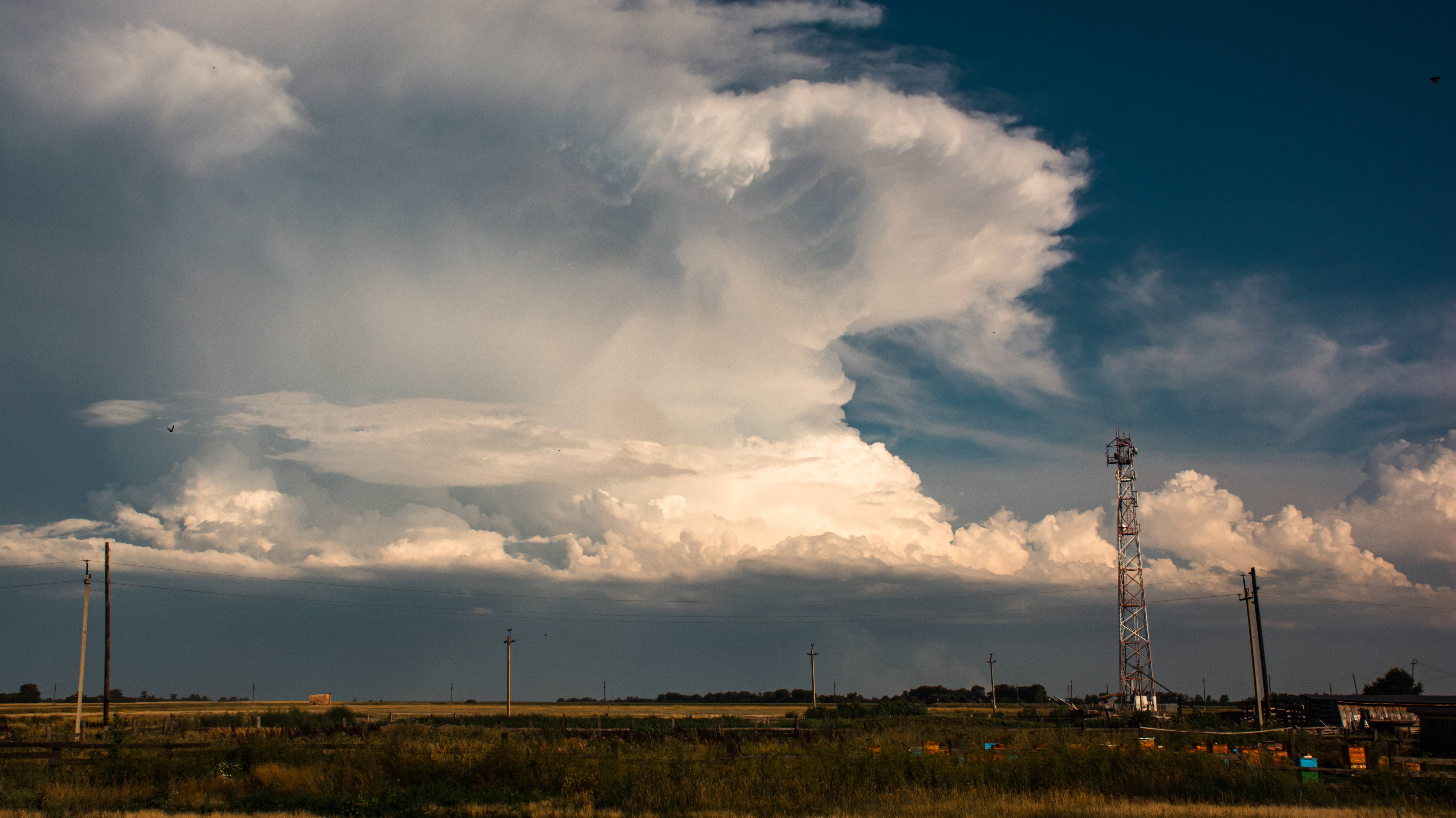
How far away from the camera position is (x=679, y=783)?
23266 mm

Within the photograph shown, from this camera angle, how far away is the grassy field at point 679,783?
21406mm

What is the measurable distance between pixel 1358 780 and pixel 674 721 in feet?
197

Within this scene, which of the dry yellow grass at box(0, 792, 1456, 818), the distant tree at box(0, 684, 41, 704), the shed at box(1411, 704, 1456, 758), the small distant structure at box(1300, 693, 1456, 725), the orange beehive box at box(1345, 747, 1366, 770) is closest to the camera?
the dry yellow grass at box(0, 792, 1456, 818)

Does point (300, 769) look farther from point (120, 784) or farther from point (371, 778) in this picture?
point (120, 784)

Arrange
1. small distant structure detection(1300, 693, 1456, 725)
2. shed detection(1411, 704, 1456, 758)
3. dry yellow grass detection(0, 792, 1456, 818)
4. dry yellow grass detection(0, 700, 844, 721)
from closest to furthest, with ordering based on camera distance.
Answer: dry yellow grass detection(0, 792, 1456, 818)
shed detection(1411, 704, 1456, 758)
small distant structure detection(1300, 693, 1456, 725)
dry yellow grass detection(0, 700, 844, 721)

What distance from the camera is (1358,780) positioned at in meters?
25.1

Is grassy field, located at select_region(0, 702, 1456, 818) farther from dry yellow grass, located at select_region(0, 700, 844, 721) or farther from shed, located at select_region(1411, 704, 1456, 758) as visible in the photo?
dry yellow grass, located at select_region(0, 700, 844, 721)

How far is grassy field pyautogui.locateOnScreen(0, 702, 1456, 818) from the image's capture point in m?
21.4

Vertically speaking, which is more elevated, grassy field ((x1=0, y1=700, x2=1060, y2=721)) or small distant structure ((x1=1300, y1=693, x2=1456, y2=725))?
small distant structure ((x1=1300, y1=693, x2=1456, y2=725))

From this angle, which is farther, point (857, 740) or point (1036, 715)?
point (1036, 715)

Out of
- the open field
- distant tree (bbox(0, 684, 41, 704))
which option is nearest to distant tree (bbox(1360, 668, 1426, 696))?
the open field

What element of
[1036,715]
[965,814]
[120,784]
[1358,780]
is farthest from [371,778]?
[1036,715]

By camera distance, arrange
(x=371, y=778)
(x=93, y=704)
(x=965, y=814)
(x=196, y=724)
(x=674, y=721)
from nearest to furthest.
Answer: (x=965, y=814), (x=371, y=778), (x=196, y=724), (x=674, y=721), (x=93, y=704)

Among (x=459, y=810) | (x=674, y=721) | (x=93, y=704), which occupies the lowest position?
(x=93, y=704)
